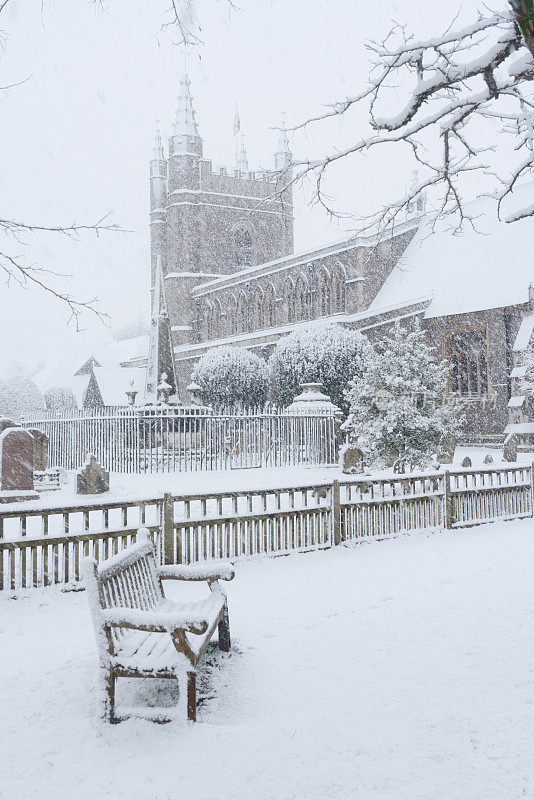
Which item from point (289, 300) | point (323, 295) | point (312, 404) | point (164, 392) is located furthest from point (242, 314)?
point (312, 404)

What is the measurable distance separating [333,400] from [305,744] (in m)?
23.6

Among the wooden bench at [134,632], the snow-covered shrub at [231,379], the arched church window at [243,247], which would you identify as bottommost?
the wooden bench at [134,632]

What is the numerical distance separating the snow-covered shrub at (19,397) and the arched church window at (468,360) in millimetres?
34317

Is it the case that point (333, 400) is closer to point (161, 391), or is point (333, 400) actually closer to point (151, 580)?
point (161, 391)

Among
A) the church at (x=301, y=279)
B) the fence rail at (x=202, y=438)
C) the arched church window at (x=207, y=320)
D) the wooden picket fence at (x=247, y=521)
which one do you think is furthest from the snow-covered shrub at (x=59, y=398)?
the wooden picket fence at (x=247, y=521)

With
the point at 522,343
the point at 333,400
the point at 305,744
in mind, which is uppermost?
the point at 522,343

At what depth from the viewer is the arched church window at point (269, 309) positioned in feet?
148

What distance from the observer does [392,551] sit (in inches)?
395

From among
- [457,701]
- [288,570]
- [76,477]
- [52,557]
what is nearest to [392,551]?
[288,570]

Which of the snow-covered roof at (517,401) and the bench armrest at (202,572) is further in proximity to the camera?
the snow-covered roof at (517,401)

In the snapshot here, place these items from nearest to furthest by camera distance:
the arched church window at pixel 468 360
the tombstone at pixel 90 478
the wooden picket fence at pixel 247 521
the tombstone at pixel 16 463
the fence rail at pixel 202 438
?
the wooden picket fence at pixel 247 521
the tombstone at pixel 16 463
the tombstone at pixel 90 478
the fence rail at pixel 202 438
the arched church window at pixel 468 360

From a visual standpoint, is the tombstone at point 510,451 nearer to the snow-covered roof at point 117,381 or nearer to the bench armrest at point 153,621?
the bench armrest at point 153,621

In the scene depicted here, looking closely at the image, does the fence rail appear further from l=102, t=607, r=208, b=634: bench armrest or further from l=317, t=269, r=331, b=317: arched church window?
l=317, t=269, r=331, b=317: arched church window

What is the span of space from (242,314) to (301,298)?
6.90 meters
